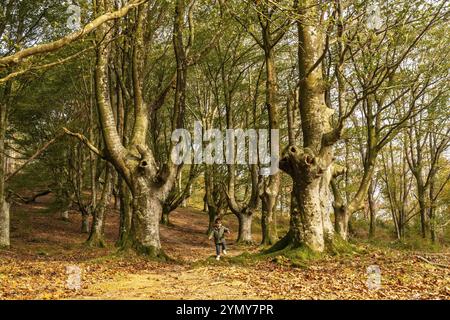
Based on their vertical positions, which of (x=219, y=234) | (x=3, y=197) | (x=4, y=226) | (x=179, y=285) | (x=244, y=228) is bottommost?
(x=244, y=228)

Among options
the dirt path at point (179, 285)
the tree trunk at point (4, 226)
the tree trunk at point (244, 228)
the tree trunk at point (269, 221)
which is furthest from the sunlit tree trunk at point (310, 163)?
the tree trunk at point (4, 226)

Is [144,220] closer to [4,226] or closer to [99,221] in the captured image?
[99,221]

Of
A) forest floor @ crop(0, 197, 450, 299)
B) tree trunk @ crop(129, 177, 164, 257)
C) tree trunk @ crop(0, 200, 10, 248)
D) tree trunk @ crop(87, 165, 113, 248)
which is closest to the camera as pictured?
forest floor @ crop(0, 197, 450, 299)

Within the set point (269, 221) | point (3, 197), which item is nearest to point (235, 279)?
point (269, 221)

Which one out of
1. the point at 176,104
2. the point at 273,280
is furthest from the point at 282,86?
the point at 273,280

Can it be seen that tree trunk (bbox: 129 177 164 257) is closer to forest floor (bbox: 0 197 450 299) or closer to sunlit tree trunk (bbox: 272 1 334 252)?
forest floor (bbox: 0 197 450 299)

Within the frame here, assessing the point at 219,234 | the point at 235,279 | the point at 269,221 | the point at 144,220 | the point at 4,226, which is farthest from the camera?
the point at 269,221

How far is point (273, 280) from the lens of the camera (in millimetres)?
9211

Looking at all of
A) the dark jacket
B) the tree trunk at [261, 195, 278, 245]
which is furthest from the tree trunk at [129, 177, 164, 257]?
the tree trunk at [261, 195, 278, 245]

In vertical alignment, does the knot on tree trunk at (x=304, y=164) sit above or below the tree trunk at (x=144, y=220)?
above

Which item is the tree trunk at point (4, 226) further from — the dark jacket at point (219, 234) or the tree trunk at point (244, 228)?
the tree trunk at point (244, 228)

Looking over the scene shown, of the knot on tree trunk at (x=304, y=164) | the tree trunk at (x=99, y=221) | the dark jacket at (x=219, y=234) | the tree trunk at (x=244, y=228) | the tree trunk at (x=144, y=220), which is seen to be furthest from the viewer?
the tree trunk at (x=244, y=228)

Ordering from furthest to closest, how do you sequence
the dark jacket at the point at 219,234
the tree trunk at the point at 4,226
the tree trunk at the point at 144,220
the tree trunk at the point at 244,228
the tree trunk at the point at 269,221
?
1. the tree trunk at the point at 244,228
2. the tree trunk at the point at 269,221
3. the tree trunk at the point at 4,226
4. the dark jacket at the point at 219,234
5. the tree trunk at the point at 144,220

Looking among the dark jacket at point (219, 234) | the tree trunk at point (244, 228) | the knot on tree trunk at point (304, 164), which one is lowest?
the tree trunk at point (244, 228)
